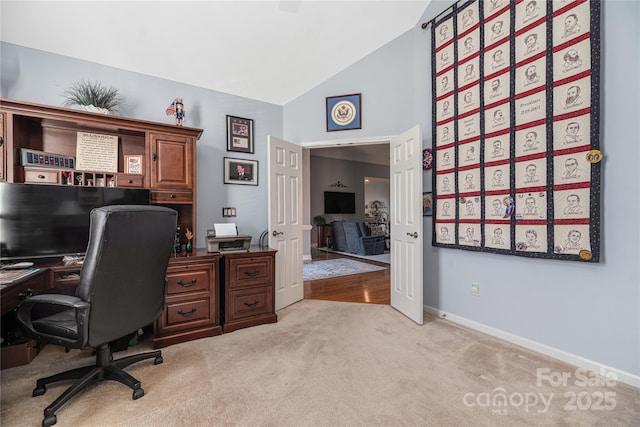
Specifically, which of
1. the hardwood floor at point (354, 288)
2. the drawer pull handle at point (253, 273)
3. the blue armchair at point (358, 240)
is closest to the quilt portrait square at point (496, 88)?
the hardwood floor at point (354, 288)

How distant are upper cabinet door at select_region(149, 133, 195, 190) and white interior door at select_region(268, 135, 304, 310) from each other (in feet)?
2.75

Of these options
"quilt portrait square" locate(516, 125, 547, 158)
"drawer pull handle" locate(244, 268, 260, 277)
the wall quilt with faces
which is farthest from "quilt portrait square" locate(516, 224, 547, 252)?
"drawer pull handle" locate(244, 268, 260, 277)

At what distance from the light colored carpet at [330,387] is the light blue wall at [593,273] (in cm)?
23

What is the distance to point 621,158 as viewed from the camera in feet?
5.93

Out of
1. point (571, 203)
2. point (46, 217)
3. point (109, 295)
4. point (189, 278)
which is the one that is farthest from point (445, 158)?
point (46, 217)

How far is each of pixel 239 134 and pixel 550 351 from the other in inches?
148

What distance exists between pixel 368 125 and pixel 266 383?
2.98m

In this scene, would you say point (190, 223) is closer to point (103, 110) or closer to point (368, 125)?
point (103, 110)

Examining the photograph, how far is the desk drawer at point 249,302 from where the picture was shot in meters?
2.62

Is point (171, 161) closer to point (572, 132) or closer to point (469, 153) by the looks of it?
point (469, 153)

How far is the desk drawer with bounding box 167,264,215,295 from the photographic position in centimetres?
235

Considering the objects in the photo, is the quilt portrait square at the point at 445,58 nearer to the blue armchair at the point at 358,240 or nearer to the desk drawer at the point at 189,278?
the desk drawer at the point at 189,278

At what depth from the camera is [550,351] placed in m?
2.13

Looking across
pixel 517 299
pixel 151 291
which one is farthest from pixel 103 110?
pixel 517 299
